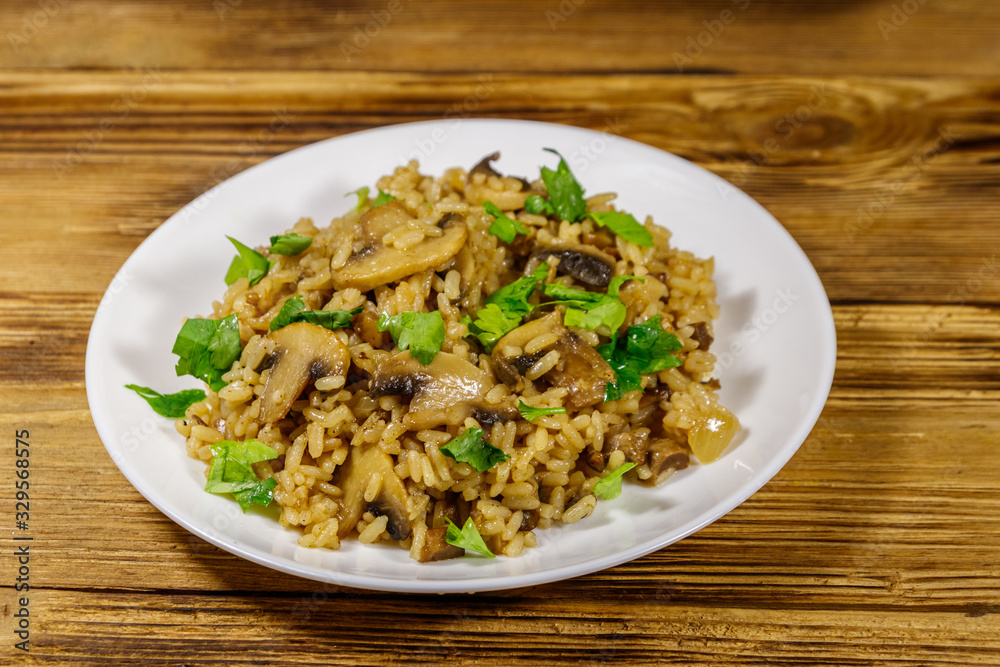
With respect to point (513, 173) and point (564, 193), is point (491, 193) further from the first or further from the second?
point (513, 173)

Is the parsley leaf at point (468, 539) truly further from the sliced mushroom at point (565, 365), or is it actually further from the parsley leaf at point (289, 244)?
the parsley leaf at point (289, 244)

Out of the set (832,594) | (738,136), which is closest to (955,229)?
(738,136)
